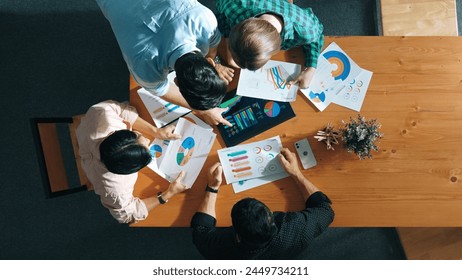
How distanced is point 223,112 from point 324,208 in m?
0.58

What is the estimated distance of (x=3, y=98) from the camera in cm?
236

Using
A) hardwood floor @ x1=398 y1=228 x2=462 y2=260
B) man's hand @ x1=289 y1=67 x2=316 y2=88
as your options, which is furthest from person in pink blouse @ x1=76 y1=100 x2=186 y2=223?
hardwood floor @ x1=398 y1=228 x2=462 y2=260

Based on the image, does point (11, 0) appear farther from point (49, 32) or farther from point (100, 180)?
point (100, 180)

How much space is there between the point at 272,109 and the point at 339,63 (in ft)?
1.15

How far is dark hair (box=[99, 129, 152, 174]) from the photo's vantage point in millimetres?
1363

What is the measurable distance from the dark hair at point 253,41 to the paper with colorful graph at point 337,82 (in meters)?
0.33

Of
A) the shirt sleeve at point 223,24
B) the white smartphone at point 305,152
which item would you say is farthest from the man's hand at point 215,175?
the shirt sleeve at point 223,24

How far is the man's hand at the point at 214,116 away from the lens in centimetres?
153

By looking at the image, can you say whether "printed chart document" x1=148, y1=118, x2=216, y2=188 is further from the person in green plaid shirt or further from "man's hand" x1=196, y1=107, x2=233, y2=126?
the person in green plaid shirt

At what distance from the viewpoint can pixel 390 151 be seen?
1.57 m

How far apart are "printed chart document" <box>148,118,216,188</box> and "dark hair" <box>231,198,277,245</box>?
30 cm

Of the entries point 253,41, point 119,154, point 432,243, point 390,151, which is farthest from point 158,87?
point 432,243

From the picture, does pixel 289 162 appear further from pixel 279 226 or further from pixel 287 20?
pixel 287 20

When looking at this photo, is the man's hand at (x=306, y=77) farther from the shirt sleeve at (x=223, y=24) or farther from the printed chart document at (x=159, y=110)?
the printed chart document at (x=159, y=110)
